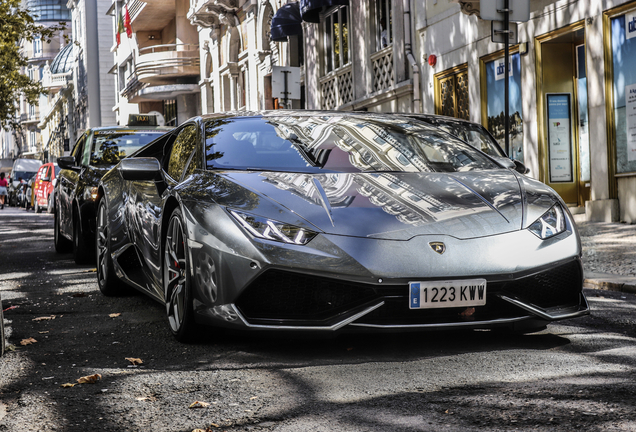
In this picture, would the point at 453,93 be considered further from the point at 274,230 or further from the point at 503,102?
the point at 274,230

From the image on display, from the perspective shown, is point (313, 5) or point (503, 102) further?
point (313, 5)

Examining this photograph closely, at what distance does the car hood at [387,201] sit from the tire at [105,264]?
232 cm

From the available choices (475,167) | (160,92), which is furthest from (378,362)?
(160,92)

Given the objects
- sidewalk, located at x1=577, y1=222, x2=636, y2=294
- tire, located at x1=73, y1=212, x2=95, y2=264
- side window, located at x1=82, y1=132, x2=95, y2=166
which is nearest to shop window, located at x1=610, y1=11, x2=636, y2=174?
sidewalk, located at x1=577, y1=222, x2=636, y2=294

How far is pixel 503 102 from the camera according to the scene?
16.3m

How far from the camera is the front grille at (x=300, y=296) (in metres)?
4.24

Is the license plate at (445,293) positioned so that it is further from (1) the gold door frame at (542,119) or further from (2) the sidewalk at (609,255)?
(1) the gold door frame at (542,119)

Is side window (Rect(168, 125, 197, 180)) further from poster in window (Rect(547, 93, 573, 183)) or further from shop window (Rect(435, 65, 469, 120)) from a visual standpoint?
shop window (Rect(435, 65, 469, 120))

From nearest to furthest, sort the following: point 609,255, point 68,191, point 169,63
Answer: point 609,255 → point 68,191 → point 169,63

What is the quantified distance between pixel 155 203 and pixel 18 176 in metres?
45.5

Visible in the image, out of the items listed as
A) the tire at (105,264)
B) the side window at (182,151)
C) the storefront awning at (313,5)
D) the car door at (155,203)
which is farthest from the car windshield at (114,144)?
the storefront awning at (313,5)

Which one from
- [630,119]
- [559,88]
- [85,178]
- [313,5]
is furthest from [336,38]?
[85,178]

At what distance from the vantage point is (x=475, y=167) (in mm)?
5371

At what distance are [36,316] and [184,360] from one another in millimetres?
2185
